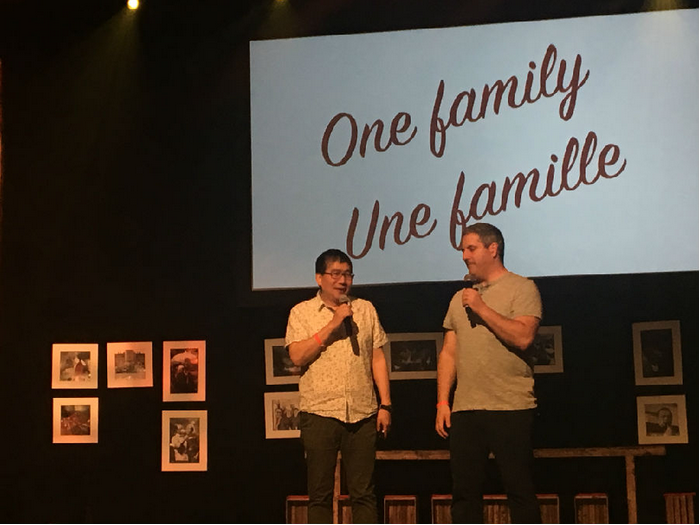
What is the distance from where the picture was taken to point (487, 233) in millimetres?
4691

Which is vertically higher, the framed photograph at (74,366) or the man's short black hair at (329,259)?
the man's short black hair at (329,259)

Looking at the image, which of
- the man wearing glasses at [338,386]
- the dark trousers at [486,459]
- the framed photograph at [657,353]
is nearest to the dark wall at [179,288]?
the framed photograph at [657,353]

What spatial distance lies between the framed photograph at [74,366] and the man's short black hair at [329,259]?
4.85 feet

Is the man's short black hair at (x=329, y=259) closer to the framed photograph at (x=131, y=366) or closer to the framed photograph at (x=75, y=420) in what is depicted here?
the framed photograph at (x=131, y=366)

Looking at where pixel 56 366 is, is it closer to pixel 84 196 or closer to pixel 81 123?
pixel 84 196

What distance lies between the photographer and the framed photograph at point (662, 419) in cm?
461

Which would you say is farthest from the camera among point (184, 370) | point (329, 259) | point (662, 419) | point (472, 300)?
point (184, 370)

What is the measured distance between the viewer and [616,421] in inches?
182

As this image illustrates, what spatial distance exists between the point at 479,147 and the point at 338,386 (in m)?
1.66

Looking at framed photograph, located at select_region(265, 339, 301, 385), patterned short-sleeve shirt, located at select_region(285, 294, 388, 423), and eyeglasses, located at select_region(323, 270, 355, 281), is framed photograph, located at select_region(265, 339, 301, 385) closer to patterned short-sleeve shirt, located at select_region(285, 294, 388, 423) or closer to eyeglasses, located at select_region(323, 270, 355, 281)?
patterned short-sleeve shirt, located at select_region(285, 294, 388, 423)

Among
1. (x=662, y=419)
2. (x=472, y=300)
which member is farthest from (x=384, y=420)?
(x=662, y=419)

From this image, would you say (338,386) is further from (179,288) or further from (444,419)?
(179,288)

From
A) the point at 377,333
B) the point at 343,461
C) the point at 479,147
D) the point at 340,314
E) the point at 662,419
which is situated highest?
the point at 479,147

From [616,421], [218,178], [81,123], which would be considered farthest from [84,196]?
[616,421]
